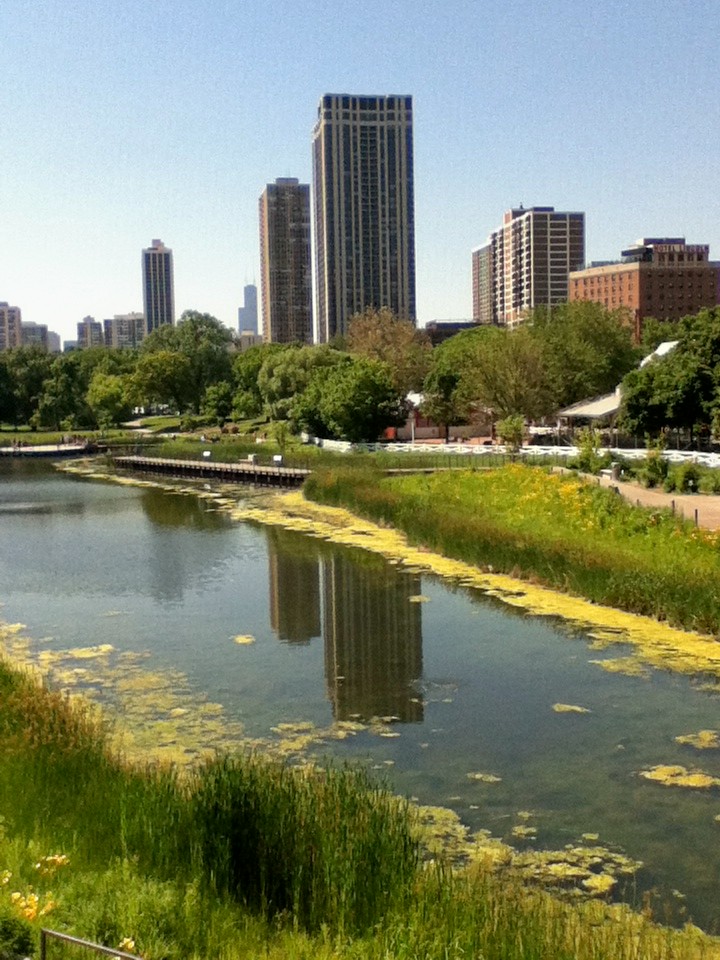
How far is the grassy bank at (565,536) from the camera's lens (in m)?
22.5

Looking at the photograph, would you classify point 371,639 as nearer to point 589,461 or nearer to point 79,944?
point 79,944

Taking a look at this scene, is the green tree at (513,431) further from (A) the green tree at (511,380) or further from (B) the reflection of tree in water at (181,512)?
(B) the reflection of tree in water at (181,512)

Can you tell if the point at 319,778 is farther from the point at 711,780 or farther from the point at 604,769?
the point at 711,780

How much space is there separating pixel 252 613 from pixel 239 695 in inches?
285

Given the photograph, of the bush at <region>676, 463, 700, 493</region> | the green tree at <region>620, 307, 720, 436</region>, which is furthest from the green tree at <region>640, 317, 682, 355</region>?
the bush at <region>676, 463, 700, 493</region>

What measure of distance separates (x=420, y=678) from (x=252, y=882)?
→ 31.3 feet

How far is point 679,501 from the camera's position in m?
35.8

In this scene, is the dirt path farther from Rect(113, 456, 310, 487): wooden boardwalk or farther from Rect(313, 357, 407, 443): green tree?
Rect(313, 357, 407, 443): green tree

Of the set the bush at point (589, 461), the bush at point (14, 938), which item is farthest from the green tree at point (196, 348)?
the bush at point (14, 938)

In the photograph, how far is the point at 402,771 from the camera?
47.4ft

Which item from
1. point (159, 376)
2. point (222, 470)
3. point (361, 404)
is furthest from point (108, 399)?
point (361, 404)

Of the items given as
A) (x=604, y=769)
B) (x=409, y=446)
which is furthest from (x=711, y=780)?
(x=409, y=446)

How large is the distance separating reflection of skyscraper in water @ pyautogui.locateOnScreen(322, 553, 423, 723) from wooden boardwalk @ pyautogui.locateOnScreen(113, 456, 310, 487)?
1007 inches

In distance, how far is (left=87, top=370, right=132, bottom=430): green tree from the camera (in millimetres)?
101438
